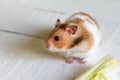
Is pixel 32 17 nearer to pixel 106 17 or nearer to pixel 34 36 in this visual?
pixel 34 36

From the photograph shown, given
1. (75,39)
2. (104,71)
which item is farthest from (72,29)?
(104,71)

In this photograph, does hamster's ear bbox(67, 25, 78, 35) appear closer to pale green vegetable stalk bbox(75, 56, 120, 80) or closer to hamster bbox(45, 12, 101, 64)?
hamster bbox(45, 12, 101, 64)

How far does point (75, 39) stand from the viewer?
0.86 m

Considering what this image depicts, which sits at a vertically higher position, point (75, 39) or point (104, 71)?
point (75, 39)

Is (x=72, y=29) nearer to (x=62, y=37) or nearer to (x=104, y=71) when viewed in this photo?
(x=62, y=37)

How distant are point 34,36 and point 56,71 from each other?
197 millimetres

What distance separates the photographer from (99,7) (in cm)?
117

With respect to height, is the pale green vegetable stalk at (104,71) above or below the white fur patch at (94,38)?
below

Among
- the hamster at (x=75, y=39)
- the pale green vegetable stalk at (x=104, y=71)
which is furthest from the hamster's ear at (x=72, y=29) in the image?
the pale green vegetable stalk at (x=104, y=71)

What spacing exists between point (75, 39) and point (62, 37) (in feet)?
0.13

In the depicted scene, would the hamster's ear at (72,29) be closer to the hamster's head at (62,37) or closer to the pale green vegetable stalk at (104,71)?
the hamster's head at (62,37)

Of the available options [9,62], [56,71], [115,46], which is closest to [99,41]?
[115,46]

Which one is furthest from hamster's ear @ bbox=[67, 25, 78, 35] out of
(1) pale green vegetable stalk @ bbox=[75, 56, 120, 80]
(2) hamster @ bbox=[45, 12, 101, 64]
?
(1) pale green vegetable stalk @ bbox=[75, 56, 120, 80]

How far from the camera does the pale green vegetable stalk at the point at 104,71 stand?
82 cm
